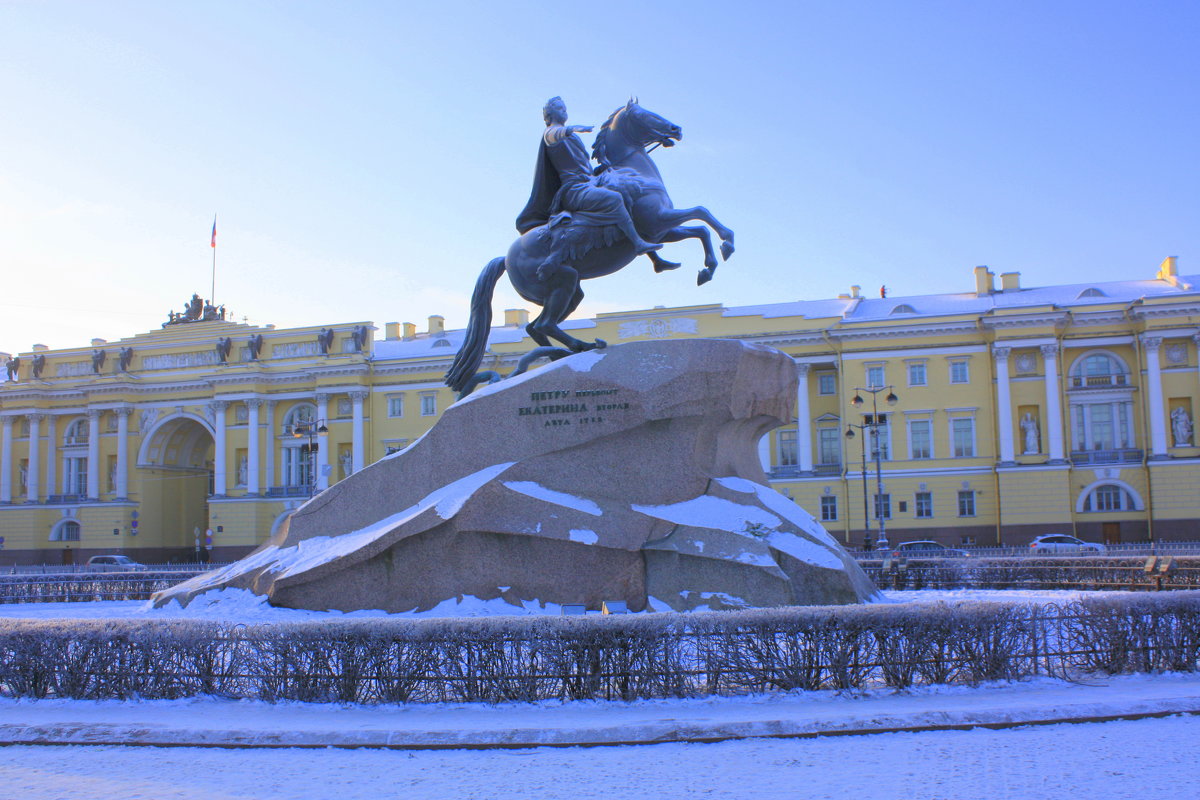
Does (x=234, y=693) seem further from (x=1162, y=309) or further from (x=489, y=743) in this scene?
(x=1162, y=309)

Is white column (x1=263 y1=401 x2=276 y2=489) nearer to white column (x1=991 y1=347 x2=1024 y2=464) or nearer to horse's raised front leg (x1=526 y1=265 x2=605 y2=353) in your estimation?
white column (x1=991 y1=347 x2=1024 y2=464)

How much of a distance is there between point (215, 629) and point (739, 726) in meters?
4.09

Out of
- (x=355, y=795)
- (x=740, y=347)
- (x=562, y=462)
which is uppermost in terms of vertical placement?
(x=740, y=347)

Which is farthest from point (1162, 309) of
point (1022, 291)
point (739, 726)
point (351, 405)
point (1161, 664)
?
point (739, 726)

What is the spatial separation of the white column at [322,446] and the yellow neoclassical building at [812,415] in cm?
12

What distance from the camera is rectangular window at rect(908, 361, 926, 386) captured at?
52969 mm

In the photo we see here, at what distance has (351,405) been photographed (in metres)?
62.7

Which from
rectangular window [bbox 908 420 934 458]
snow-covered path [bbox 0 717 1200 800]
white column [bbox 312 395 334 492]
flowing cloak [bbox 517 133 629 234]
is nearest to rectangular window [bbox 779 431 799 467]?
rectangular window [bbox 908 420 934 458]

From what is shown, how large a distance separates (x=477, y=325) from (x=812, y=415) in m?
43.2

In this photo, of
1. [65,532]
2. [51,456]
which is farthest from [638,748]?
[51,456]

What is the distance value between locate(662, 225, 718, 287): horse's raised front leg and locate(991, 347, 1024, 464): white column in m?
42.3

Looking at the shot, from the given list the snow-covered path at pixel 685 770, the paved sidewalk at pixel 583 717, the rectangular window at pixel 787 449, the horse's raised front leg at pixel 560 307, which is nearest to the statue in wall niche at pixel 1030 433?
the rectangular window at pixel 787 449

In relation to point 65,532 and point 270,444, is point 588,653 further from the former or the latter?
point 65,532

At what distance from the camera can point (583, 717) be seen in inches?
279
